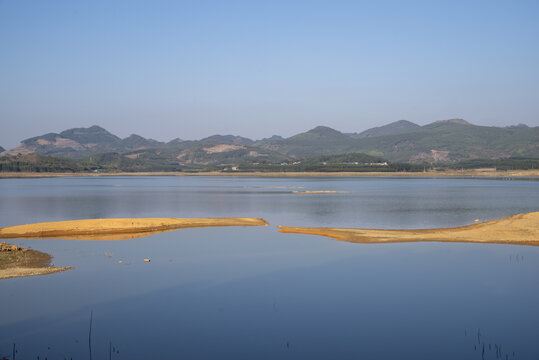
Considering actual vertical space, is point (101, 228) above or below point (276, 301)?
above

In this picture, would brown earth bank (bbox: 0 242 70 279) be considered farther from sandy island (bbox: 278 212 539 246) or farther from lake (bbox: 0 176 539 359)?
sandy island (bbox: 278 212 539 246)

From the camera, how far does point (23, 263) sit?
23859 mm

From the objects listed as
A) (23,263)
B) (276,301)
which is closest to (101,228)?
(23,263)

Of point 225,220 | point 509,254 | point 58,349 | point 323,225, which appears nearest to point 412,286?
point 509,254

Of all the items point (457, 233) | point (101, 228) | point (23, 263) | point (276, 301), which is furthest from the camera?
point (101, 228)

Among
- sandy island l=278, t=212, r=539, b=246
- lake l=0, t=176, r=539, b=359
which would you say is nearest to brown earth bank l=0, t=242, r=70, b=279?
lake l=0, t=176, r=539, b=359

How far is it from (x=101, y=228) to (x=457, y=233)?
27171 mm

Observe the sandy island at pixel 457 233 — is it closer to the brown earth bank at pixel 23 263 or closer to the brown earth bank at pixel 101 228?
the brown earth bank at pixel 101 228

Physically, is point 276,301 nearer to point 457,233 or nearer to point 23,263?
point 23,263

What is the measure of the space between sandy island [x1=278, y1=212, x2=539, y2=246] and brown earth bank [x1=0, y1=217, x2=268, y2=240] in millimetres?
8477

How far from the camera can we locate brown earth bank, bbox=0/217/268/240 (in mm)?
34500

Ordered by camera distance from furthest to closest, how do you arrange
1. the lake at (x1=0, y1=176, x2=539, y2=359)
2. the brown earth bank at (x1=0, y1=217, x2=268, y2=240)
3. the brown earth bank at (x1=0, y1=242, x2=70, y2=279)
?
the brown earth bank at (x1=0, y1=217, x2=268, y2=240), the brown earth bank at (x1=0, y1=242, x2=70, y2=279), the lake at (x1=0, y1=176, x2=539, y2=359)

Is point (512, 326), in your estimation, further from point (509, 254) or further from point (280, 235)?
point (280, 235)

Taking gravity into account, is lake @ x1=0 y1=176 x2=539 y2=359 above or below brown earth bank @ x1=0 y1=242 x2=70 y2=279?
below
